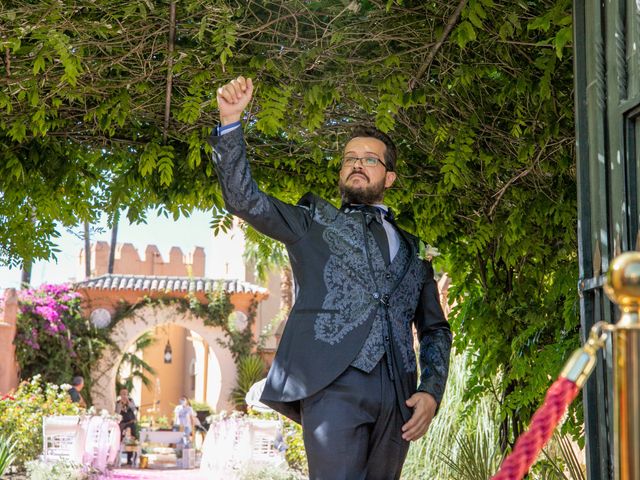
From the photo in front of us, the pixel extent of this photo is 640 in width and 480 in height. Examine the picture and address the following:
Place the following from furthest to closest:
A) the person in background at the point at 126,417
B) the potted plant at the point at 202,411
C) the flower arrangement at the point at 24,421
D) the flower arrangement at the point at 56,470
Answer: the potted plant at the point at 202,411 → the person in background at the point at 126,417 → the flower arrangement at the point at 24,421 → the flower arrangement at the point at 56,470

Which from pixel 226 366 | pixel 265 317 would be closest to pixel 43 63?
pixel 226 366

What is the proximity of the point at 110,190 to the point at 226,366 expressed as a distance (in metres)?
16.7

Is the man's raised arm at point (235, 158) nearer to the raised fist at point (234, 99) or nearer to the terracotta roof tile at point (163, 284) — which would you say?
the raised fist at point (234, 99)

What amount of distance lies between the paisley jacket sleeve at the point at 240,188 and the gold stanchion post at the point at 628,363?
1.72 m

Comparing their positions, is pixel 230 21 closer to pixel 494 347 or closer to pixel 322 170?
pixel 322 170

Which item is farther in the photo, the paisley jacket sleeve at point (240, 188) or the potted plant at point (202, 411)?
the potted plant at point (202, 411)

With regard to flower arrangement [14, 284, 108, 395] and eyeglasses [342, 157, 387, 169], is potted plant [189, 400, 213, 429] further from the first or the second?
eyeglasses [342, 157, 387, 169]

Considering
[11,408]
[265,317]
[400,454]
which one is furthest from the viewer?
[265,317]

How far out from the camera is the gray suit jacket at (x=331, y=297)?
300 cm

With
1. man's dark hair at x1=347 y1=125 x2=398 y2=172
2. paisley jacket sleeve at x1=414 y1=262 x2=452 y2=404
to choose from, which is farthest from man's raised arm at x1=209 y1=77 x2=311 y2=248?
paisley jacket sleeve at x1=414 y1=262 x2=452 y2=404

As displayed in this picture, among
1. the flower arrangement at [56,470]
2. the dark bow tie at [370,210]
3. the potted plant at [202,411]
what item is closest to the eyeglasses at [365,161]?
the dark bow tie at [370,210]

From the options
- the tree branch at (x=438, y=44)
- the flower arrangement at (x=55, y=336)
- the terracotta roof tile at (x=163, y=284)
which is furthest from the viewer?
the terracotta roof tile at (x=163, y=284)

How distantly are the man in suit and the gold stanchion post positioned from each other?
5.27 feet

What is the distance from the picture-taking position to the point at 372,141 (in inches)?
133
